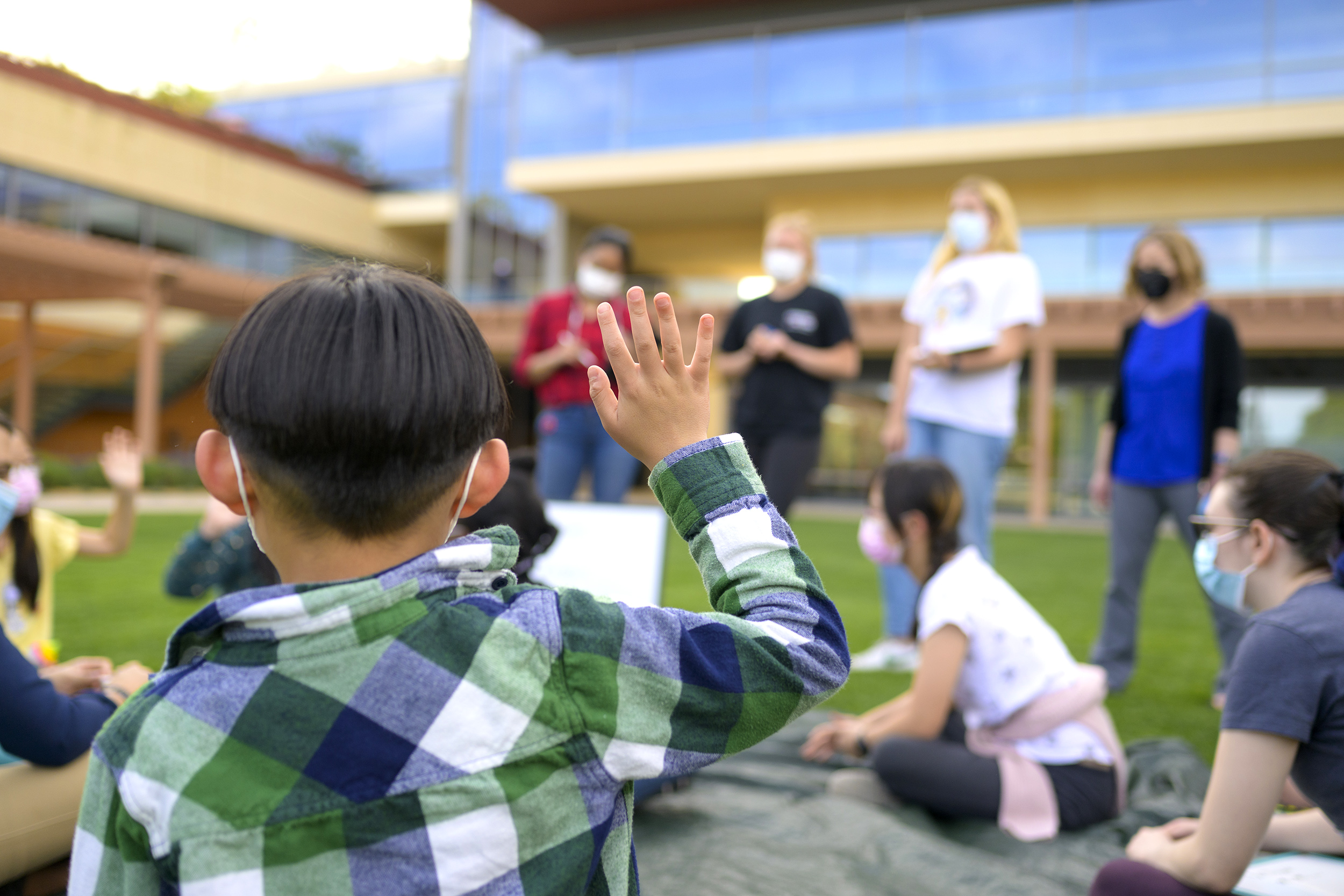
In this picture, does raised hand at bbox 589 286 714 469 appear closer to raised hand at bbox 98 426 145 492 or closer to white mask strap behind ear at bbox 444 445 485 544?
white mask strap behind ear at bbox 444 445 485 544

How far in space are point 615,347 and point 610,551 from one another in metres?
2.77

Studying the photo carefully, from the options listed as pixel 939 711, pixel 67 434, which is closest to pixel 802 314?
pixel 939 711

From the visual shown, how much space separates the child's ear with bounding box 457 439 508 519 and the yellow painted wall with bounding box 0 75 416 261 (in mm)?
16864

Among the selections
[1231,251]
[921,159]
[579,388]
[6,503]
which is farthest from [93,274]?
[1231,251]

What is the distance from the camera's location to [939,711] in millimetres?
2783

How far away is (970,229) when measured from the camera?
450 centimetres

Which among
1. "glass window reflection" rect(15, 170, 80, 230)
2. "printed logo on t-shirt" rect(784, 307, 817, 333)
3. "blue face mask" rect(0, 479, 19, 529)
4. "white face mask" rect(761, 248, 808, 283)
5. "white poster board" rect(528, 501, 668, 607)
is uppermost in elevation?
"glass window reflection" rect(15, 170, 80, 230)

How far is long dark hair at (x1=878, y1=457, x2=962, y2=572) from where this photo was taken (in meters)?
3.08

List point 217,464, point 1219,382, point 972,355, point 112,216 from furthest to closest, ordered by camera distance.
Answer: point 112,216 < point 972,355 < point 1219,382 < point 217,464

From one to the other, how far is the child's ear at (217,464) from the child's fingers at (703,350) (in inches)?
18.2

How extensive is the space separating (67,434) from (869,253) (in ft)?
59.1

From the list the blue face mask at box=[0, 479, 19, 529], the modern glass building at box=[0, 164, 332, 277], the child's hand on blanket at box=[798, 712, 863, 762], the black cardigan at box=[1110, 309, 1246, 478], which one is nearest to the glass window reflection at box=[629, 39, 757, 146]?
the modern glass building at box=[0, 164, 332, 277]

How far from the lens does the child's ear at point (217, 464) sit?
0.92m

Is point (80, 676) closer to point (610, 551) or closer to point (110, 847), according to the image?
point (110, 847)
